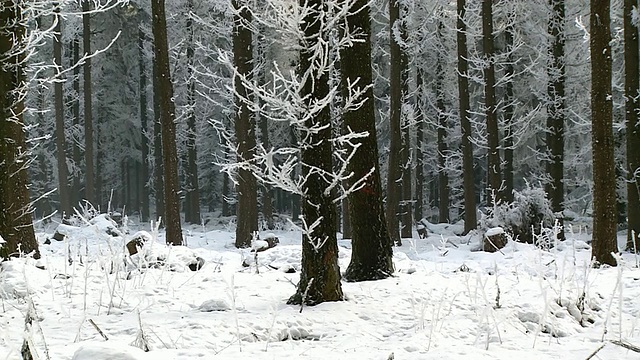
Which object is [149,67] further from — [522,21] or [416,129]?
[522,21]

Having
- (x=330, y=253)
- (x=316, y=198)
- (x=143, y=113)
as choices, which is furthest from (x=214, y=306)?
(x=143, y=113)

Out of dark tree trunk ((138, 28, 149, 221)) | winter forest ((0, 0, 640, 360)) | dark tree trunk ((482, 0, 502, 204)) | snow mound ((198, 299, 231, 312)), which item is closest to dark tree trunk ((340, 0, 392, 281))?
winter forest ((0, 0, 640, 360))

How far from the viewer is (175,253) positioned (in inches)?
341

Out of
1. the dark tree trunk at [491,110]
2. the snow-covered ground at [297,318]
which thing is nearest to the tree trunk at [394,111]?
the dark tree trunk at [491,110]

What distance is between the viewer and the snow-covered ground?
413cm

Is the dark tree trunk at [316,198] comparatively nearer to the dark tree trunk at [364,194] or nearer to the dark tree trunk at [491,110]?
the dark tree trunk at [364,194]

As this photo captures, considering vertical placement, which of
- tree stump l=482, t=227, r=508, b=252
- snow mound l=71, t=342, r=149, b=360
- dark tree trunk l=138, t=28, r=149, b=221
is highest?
dark tree trunk l=138, t=28, r=149, b=221

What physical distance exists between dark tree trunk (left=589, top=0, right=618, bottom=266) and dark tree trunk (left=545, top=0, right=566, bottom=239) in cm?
757

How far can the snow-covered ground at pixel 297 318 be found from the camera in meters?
4.13

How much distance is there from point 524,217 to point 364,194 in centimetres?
896

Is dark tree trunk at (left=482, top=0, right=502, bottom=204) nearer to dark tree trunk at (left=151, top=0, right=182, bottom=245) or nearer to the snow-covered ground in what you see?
the snow-covered ground

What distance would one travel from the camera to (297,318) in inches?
203

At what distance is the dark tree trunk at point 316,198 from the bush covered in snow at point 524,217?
9621 mm

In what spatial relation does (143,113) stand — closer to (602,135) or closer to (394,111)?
(394,111)
